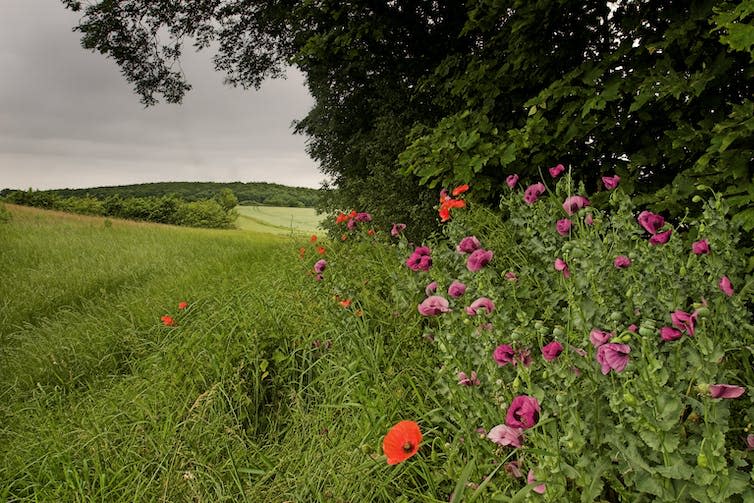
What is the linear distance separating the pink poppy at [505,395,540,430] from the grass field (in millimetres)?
537

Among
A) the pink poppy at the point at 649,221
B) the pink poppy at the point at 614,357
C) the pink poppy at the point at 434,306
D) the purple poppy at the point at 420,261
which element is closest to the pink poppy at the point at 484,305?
the pink poppy at the point at 434,306

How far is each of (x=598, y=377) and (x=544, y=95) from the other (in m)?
2.64

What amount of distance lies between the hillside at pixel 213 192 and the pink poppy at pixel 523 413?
62.1 feet

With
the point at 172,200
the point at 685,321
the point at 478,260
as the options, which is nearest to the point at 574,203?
the point at 478,260

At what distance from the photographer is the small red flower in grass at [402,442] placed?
4.59ft

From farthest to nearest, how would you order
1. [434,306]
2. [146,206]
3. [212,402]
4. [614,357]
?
[146,206] → [212,402] → [434,306] → [614,357]

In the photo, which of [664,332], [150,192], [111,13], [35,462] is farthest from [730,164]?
[150,192]

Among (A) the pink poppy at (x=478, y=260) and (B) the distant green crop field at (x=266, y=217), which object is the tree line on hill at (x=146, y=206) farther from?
(A) the pink poppy at (x=478, y=260)

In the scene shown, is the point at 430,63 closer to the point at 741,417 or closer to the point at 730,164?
the point at 730,164

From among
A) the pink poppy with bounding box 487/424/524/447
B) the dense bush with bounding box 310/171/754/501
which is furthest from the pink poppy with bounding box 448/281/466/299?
the pink poppy with bounding box 487/424/524/447

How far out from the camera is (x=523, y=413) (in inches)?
50.1

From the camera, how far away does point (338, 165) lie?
356 inches

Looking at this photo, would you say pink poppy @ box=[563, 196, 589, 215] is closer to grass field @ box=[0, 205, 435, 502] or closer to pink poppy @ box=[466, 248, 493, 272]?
pink poppy @ box=[466, 248, 493, 272]

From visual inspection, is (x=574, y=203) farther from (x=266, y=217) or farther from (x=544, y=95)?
(x=266, y=217)
